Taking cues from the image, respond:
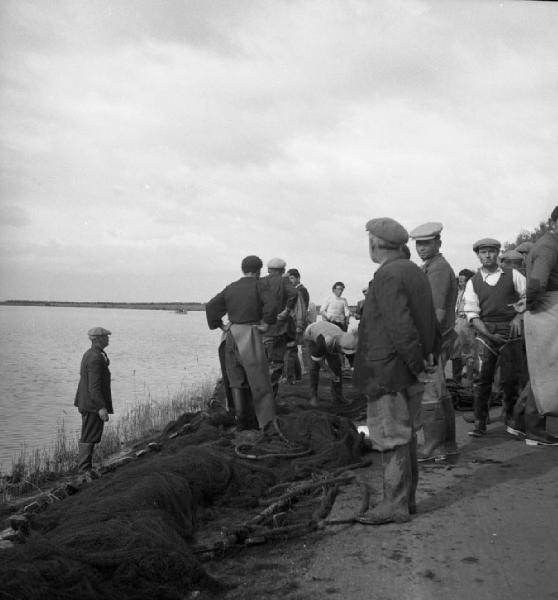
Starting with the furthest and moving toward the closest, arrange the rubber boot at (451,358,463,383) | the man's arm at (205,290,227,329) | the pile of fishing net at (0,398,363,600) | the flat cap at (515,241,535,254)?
the rubber boot at (451,358,463,383) < the flat cap at (515,241,535,254) < the man's arm at (205,290,227,329) < the pile of fishing net at (0,398,363,600)

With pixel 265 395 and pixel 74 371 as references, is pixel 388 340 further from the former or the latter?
pixel 74 371

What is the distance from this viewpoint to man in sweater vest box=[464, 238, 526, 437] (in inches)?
304

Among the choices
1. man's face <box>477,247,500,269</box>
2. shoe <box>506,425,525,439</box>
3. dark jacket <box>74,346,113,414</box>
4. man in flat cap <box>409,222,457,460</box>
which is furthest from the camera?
dark jacket <box>74,346,113,414</box>

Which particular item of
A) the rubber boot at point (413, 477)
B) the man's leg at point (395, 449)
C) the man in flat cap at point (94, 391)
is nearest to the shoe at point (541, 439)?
the rubber boot at point (413, 477)

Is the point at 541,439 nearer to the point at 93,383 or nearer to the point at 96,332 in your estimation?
the point at 93,383

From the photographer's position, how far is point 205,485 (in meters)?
5.37

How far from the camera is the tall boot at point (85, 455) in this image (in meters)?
10.3

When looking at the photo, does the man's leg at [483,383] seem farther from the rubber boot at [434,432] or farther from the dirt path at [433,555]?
the dirt path at [433,555]

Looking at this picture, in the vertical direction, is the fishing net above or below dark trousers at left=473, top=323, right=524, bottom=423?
below

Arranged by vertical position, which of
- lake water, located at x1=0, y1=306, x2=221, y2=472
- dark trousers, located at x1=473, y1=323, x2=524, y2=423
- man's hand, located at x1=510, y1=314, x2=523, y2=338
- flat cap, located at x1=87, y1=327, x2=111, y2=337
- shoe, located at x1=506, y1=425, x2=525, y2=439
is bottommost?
lake water, located at x1=0, y1=306, x2=221, y2=472

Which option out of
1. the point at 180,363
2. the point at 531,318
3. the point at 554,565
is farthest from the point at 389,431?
the point at 180,363

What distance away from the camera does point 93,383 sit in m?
9.88

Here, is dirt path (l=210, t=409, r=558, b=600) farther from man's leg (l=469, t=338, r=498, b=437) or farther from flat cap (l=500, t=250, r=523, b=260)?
flat cap (l=500, t=250, r=523, b=260)

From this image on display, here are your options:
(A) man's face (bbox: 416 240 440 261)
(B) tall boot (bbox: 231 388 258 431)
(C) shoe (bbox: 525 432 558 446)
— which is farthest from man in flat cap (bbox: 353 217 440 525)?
(B) tall boot (bbox: 231 388 258 431)
